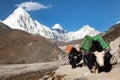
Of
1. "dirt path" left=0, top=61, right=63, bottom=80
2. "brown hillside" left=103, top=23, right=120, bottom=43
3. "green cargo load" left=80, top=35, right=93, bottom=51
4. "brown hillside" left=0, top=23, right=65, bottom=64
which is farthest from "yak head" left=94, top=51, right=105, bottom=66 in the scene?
"brown hillside" left=0, top=23, right=65, bottom=64

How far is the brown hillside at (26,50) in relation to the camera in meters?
149

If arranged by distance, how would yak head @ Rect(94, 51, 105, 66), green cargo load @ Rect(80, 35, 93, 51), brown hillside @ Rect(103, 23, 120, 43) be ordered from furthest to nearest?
1. brown hillside @ Rect(103, 23, 120, 43)
2. green cargo load @ Rect(80, 35, 93, 51)
3. yak head @ Rect(94, 51, 105, 66)

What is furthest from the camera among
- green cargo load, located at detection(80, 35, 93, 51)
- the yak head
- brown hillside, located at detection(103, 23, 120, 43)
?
brown hillside, located at detection(103, 23, 120, 43)

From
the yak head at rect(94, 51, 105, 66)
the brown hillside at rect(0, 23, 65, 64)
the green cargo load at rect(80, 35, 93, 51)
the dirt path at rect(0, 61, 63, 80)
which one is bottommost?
the yak head at rect(94, 51, 105, 66)

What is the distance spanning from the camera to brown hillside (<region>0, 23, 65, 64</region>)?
149 m

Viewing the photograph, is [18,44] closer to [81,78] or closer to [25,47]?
[25,47]

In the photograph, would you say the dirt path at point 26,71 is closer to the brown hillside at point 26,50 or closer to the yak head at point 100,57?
the yak head at point 100,57

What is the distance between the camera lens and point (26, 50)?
521ft

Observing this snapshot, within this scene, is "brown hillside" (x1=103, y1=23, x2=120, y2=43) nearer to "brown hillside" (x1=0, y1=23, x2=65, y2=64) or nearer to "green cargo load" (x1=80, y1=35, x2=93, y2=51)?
"brown hillside" (x1=0, y1=23, x2=65, y2=64)

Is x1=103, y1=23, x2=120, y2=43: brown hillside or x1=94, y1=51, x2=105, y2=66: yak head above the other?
x1=103, y1=23, x2=120, y2=43: brown hillside

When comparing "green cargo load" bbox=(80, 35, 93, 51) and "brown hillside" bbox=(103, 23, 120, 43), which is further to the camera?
"brown hillside" bbox=(103, 23, 120, 43)

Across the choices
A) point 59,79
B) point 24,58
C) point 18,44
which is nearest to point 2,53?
point 18,44

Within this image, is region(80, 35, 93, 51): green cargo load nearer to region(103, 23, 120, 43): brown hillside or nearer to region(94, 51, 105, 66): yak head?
region(94, 51, 105, 66): yak head

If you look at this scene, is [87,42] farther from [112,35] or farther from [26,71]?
[112,35]
